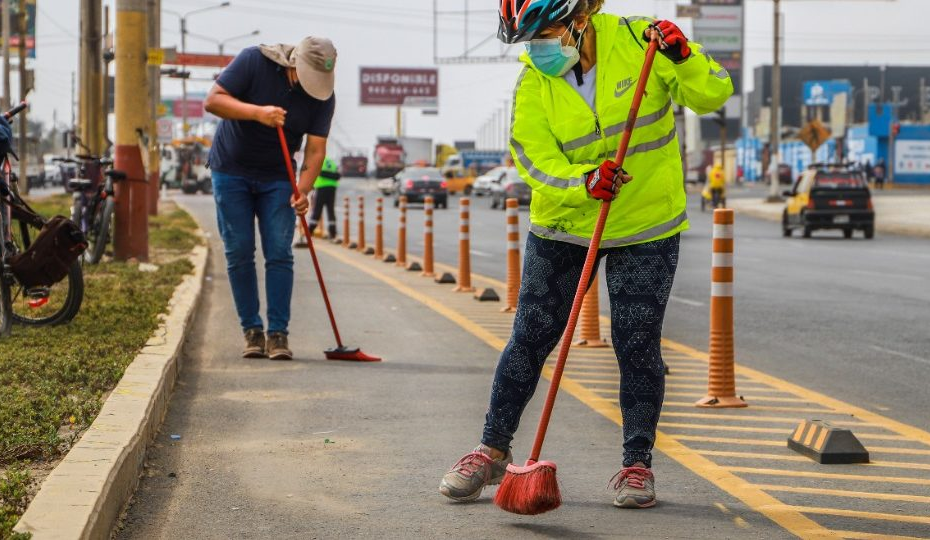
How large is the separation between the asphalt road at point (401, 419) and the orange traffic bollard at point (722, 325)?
0.80 metres

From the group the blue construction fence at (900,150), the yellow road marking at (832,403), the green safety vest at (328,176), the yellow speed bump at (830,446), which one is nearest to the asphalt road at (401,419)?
the yellow road marking at (832,403)

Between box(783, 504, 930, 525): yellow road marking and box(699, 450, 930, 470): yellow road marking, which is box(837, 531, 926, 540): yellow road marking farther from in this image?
box(699, 450, 930, 470): yellow road marking

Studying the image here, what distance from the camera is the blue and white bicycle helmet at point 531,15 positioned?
5.19 m

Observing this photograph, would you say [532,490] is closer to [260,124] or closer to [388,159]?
[260,124]

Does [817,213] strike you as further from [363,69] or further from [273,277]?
[363,69]

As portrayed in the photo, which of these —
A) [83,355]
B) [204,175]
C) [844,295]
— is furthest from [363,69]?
[83,355]

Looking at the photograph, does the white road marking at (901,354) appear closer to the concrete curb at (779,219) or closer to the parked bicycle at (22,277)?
the parked bicycle at (22,277)

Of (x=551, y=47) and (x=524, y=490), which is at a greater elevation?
(x=551, y=47)

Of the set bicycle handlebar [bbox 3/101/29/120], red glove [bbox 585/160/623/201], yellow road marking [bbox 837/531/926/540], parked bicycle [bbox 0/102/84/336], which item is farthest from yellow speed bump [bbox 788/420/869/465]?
bicycle handlebar [bbox 3/101/29/120]

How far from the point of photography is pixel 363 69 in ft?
370

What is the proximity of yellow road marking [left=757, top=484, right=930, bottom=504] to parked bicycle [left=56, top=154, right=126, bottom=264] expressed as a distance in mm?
10834

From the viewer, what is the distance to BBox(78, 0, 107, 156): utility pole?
23.1 metres

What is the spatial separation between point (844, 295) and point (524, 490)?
1154 cm

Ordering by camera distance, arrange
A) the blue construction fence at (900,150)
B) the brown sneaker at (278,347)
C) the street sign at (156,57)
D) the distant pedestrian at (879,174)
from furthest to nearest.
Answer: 1. the blue construction fence at (900,150)
2. the distant pedestrian at (879,174)
3. the street sign at (156,57)
4. the brown sneaker at (278,347)
